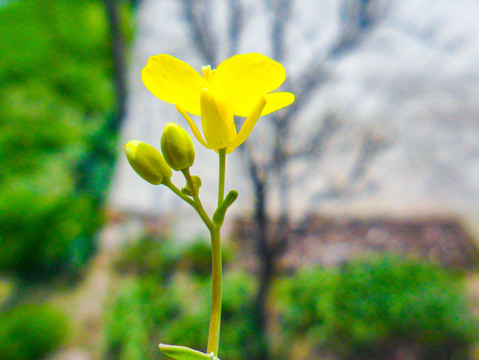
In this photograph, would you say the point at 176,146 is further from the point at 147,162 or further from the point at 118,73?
the point at 118,73

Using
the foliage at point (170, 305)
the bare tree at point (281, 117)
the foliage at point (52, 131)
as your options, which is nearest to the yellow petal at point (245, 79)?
the bare tree at point (281, 117)

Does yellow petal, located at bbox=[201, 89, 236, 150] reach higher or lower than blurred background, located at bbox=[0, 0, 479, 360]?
lower

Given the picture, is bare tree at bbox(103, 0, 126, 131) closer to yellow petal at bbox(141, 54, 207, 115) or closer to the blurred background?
the blurred background

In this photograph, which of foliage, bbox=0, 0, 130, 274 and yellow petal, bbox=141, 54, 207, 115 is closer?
yellow petal, bbox=141, 54, 207, 115

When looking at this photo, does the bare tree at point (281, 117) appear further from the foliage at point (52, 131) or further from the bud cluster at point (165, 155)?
the foliage at point (52, 131)

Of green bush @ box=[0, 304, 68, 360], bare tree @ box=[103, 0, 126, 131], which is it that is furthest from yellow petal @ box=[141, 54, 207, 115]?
bare tree @ box=[103, 0, 126, 131]

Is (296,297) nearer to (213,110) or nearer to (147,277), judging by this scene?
(147,277)

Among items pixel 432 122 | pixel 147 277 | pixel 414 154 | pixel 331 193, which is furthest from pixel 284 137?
pixel 432 122
